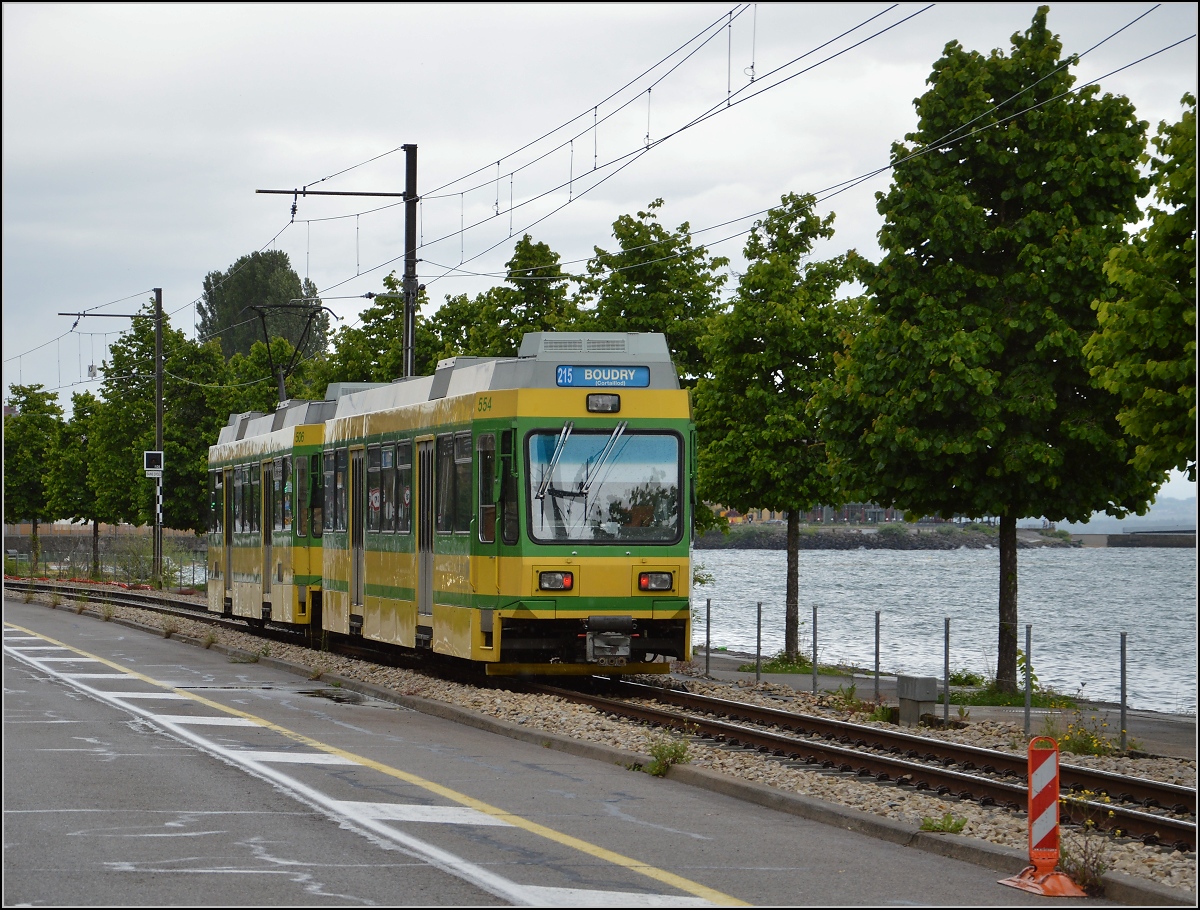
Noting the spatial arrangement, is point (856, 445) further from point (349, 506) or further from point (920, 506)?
point (349, 506)

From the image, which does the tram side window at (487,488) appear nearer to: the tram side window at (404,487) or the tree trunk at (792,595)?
the tram side window at (404,487)

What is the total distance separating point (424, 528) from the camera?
22031 mm

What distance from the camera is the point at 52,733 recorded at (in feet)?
53.6

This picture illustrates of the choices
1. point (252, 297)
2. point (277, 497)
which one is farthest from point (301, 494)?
point (252, 297)

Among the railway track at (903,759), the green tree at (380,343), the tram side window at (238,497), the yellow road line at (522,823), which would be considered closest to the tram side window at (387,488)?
the railway track at (903,759)

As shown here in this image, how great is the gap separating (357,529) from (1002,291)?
967cm

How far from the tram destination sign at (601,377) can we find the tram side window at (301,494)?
31.3 feet

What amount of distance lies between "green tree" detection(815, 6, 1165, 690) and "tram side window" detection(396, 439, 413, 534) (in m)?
5.89

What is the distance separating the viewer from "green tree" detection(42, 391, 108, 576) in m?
71.9

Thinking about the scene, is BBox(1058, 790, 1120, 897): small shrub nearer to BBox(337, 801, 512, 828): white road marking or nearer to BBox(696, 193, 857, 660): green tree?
BBox(337, 801, 512, 828): white road marking

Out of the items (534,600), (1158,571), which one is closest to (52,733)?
(534,600)

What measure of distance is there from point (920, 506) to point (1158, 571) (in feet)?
428

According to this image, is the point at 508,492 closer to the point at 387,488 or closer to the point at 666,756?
the point at 387,488

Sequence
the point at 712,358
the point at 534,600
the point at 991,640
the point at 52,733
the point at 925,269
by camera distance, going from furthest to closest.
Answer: the point at 991,640 < the point at 712,358 < the point at 925,269 < the point at 534,600 < the point at 52,733
